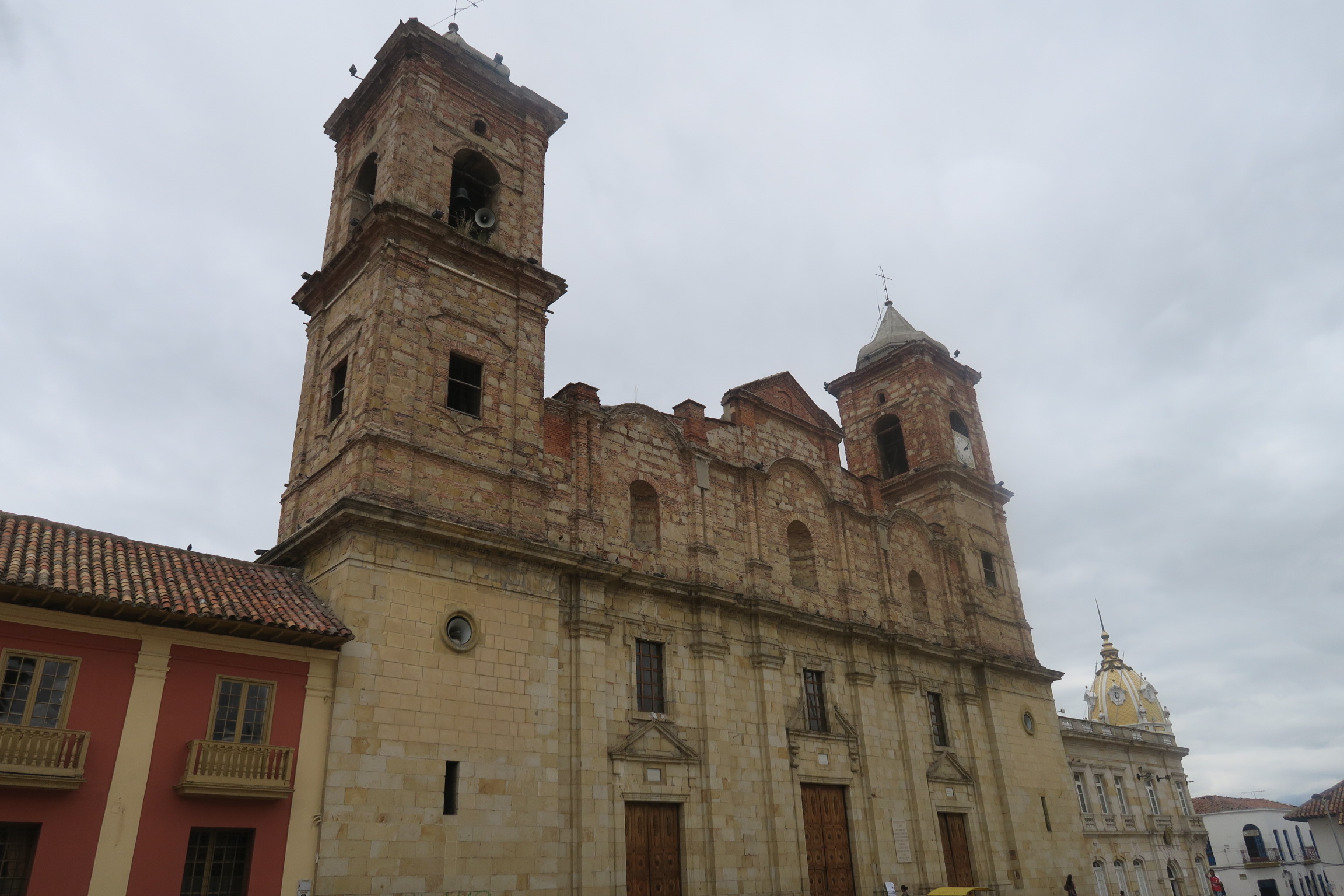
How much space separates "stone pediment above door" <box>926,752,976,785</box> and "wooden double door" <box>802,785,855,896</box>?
4192 mm

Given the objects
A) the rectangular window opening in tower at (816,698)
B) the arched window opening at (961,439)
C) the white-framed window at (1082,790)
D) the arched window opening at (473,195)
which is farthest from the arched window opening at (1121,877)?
the arched window opening at (473,195)

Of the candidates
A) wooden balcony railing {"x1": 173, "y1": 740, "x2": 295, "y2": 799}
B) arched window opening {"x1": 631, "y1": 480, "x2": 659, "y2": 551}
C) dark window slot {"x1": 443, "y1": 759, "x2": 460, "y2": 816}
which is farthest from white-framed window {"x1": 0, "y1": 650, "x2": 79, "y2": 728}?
arched window opening {"x1": 631, "y1": 480, "x2": 659, "y2": 551}

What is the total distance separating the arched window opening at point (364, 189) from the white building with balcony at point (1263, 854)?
64.0 meters

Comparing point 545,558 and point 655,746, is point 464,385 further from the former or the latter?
point 655,746

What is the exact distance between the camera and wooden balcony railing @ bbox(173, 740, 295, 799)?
1355cm

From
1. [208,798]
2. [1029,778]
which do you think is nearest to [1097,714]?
[1029,778]

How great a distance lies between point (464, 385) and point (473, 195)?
19.6ft

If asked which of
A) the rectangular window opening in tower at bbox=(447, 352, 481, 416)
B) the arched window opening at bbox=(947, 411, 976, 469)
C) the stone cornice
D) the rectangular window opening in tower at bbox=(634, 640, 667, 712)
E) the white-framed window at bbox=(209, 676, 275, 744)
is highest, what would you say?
the arched window opening at bbox=(947, 411, 976, 469)

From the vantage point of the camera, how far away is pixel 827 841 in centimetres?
2292

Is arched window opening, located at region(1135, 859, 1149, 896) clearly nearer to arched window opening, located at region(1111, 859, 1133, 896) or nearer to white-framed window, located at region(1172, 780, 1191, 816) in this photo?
arched window opening, located at region(1111, 859, 1133, 896)

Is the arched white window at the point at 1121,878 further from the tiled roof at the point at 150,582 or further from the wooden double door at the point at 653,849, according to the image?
the tiled roof at the point at 150,582

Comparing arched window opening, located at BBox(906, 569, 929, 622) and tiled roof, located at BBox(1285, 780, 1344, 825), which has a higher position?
arched window opening, located at BBox(906, 569, 929, 622)

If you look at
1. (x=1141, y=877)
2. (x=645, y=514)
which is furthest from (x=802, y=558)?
(x=1141, y=877)

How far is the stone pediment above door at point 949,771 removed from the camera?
26.7 m
